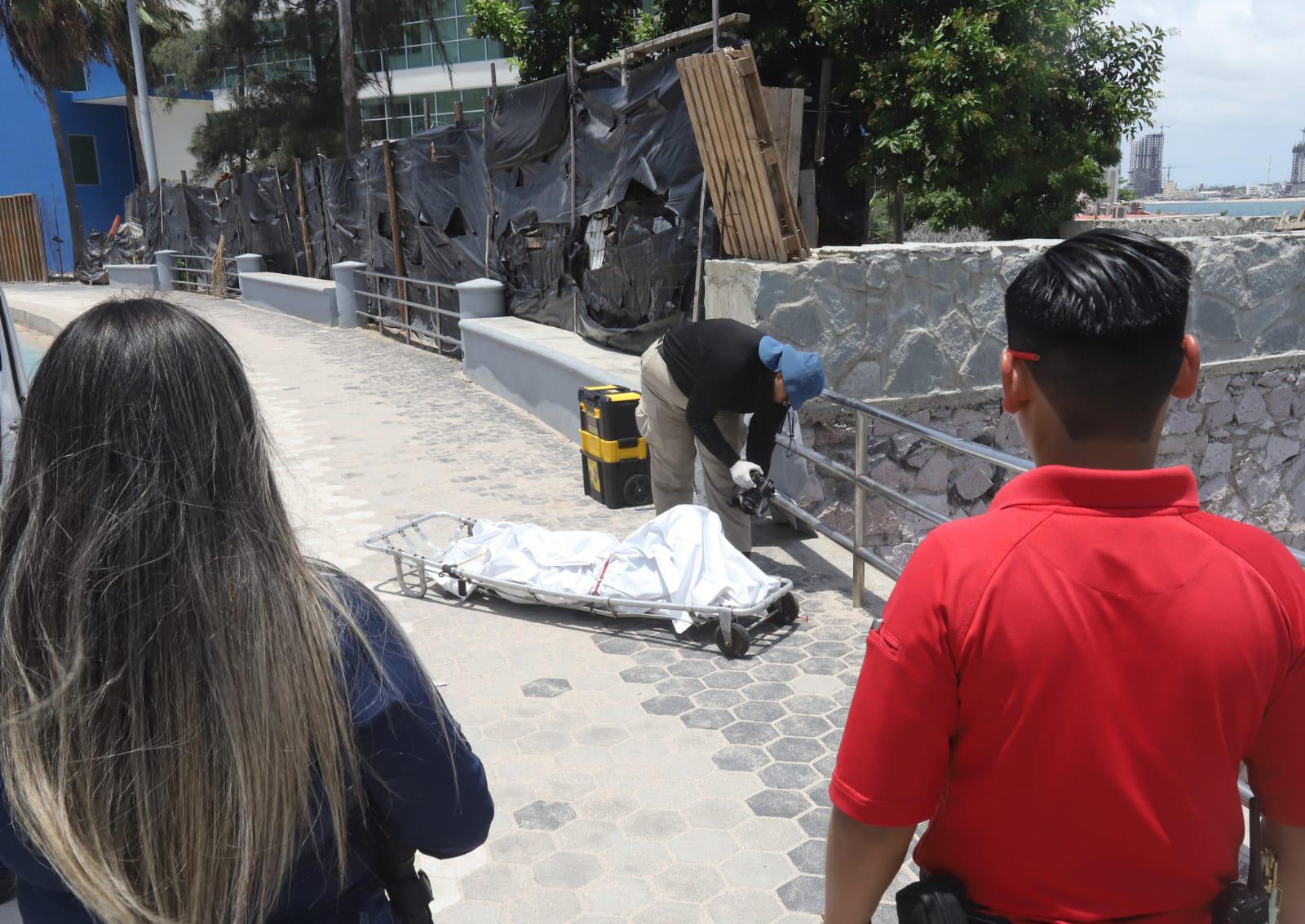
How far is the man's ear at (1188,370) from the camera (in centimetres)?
135

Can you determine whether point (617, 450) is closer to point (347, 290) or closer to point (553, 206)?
point (553, 206)

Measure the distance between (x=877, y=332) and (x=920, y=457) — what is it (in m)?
1.16

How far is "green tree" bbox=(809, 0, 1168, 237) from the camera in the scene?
9469 mm

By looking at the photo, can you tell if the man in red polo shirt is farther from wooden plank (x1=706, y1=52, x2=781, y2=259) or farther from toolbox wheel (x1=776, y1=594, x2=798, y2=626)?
wooden plank (x1=706, y1=52, x2=781, y2=259)

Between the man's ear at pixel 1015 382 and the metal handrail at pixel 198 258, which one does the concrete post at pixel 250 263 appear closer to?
the metal handrail at pixel 198 258

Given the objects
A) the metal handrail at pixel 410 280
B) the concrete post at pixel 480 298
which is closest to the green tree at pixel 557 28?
the metal handrail at pixel 410 280

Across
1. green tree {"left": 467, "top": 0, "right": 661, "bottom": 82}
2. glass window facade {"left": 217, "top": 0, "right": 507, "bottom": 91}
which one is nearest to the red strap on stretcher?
green tree {"left": 467, "top": 0, "right": 661, "bottom": 82}

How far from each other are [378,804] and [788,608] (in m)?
3.45

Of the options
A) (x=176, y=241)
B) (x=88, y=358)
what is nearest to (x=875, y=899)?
(x=88, y=358)

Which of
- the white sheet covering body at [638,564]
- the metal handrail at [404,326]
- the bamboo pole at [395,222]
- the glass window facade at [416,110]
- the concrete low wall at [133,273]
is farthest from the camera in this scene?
the glass window facade at [416,110]

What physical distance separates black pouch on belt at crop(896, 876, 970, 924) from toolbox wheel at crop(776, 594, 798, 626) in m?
3.30

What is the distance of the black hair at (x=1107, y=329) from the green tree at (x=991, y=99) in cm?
850

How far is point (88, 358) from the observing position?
4.09ft

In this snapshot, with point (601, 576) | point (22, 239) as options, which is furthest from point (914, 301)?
point (22, 239)
